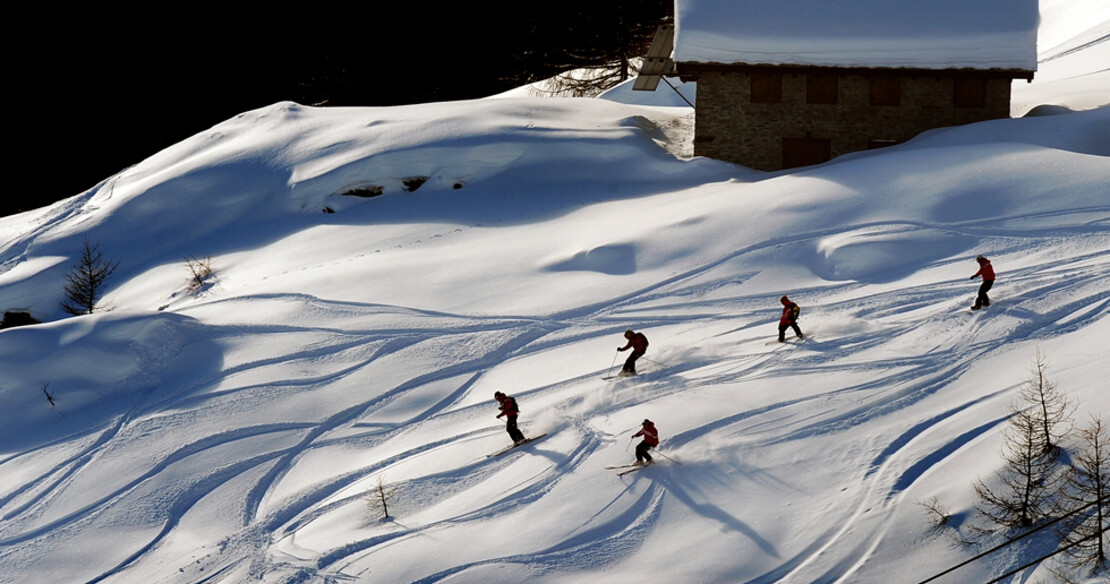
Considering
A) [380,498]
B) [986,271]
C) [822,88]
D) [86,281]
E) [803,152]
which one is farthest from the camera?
[803,152]

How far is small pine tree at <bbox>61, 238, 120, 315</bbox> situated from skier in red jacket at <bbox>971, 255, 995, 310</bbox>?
792 inches

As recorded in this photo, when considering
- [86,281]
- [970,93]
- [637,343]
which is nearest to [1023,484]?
[637,343]

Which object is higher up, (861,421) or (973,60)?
(973,60)

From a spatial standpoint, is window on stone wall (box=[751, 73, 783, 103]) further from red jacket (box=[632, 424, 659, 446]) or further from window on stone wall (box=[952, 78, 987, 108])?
red jacket (box=[632, 424, 659, 446])

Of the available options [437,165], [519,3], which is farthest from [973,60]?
[519,3]

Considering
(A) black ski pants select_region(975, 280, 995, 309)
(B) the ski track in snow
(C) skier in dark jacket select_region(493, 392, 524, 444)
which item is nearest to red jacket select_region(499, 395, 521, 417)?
(C) skier in dark jacket select_region(493, 392, 524, 444)

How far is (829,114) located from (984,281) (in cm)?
1165

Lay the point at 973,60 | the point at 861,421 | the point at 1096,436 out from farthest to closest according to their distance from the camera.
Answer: the point at 973,60 < the point at 861,421 < the point at 1096,436

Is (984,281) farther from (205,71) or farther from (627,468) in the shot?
(205,71)

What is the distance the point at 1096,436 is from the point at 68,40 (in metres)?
63.4

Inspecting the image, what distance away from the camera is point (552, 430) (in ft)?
62.2

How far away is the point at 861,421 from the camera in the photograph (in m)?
17.4

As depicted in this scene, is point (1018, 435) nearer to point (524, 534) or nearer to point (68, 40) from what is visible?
point (524, 534)

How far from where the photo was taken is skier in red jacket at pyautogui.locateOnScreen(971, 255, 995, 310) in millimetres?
19438
